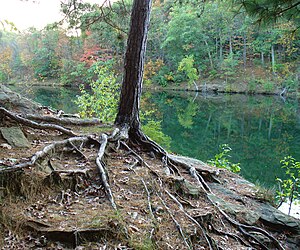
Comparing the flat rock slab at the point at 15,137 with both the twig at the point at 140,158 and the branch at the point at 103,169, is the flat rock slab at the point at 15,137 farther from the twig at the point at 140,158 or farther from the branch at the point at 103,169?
the twig at the point at 140,158

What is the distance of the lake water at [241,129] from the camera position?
1134 centimetres

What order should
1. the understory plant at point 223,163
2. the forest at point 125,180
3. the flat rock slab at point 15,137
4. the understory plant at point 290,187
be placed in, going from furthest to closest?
the understory plant at point 223,163, the understory plant at point 290,187, the flat rock slab at point 15,137, the forest at point 125,180

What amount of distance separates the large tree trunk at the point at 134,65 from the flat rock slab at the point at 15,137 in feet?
5.70

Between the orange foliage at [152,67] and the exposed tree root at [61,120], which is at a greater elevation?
the orange foliage at [152,67]

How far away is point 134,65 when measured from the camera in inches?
198

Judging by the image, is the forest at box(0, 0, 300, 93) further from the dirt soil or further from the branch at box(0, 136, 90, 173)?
the dirt soil

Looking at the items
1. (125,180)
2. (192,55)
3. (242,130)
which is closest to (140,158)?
(125,180)

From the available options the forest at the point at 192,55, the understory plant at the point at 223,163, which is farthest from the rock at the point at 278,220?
the forest at the point at 192,55

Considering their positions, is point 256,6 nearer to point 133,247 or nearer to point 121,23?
point 133,247

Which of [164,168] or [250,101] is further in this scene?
[250,101]

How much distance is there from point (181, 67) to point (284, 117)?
15.6 m

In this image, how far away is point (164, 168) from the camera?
4.39 meters

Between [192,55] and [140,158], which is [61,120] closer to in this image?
[140,158]

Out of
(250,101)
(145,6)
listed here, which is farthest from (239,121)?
(145,6)
